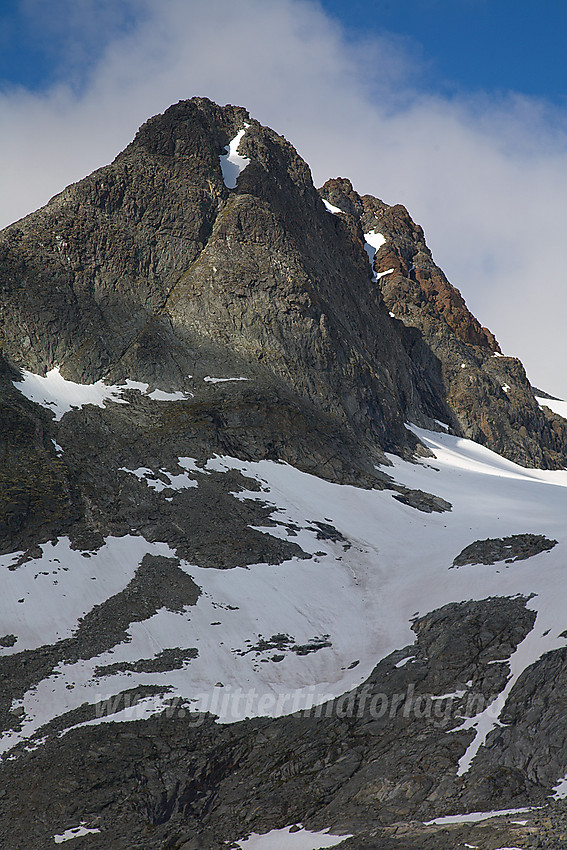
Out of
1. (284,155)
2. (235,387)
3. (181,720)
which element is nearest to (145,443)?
(235,387)

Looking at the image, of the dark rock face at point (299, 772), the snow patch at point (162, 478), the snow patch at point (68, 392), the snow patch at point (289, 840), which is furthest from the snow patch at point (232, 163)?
the snow patch at point (289, 840)

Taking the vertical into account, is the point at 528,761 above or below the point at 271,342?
below

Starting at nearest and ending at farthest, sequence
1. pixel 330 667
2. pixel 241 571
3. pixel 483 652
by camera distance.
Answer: pixel 483 652 < pixel 330 667 < pixel 241 571

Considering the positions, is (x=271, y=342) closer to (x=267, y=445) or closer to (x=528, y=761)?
(x=267, y=445)

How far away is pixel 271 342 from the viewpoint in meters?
71.8

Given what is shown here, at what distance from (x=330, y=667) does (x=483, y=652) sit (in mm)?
6733

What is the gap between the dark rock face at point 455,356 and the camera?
107 meters

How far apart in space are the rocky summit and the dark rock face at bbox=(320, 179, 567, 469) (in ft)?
18.9

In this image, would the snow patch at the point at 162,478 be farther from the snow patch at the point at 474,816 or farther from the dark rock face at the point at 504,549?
the snow patch at the point at 474,816

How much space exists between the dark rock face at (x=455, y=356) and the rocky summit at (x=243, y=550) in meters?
5.75

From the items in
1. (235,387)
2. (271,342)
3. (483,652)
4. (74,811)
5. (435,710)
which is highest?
(271,342)

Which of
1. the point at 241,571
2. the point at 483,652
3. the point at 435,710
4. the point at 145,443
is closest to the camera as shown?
the point at 435,710

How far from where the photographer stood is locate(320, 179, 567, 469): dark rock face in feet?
350

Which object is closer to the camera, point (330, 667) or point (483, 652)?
point (483, 652)
